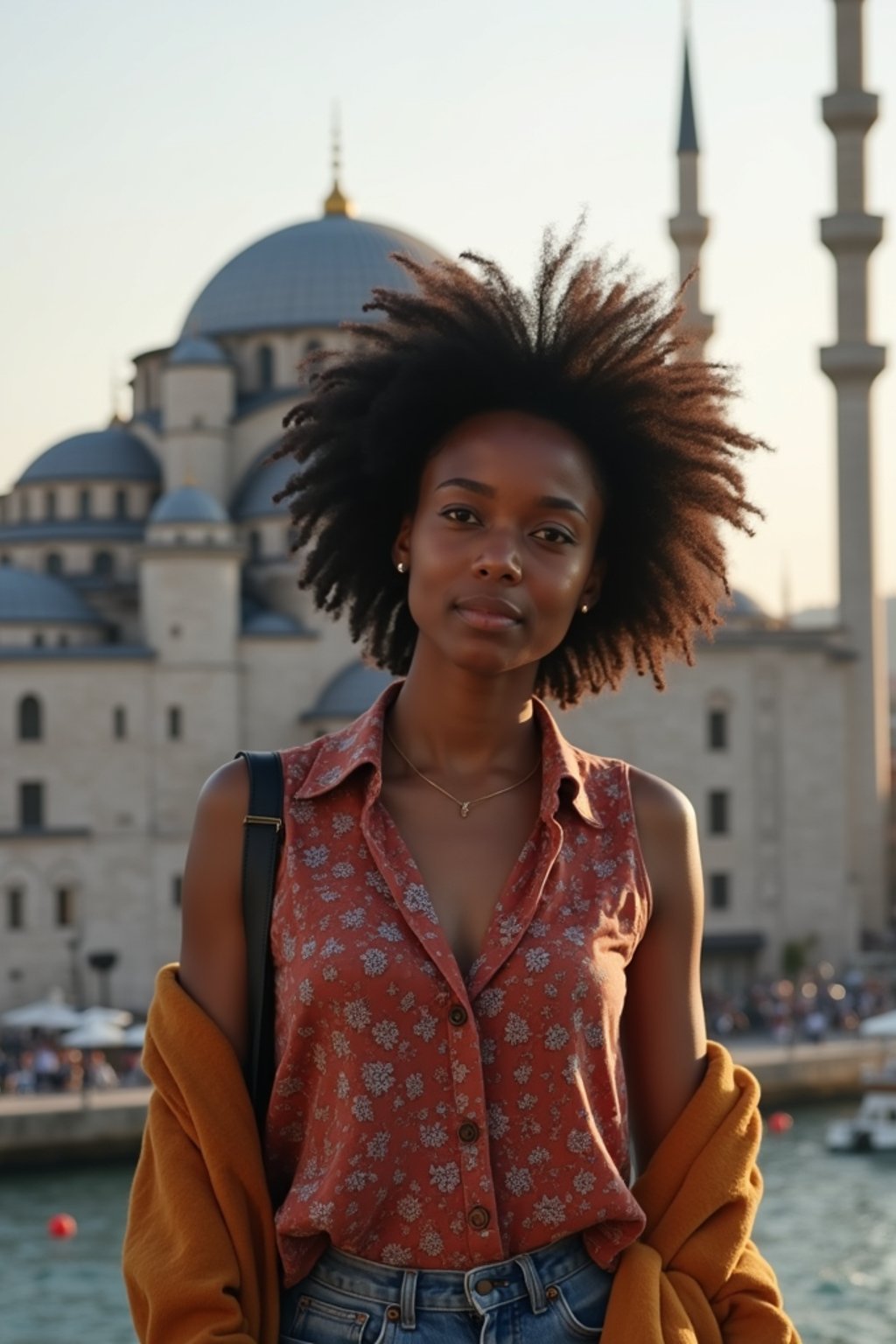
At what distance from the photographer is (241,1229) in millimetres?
2771

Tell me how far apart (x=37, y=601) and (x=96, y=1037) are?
1126cm

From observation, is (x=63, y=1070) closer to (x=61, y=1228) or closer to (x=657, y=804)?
(x=61, y=1228)

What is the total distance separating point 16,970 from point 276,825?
33722mm

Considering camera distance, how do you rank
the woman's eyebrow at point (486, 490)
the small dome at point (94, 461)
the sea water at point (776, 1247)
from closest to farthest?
1. the woman's eyebrow at point (486, 490)
2. the sea water at point (776, 1247)
3. the small dome at point (94, 461)

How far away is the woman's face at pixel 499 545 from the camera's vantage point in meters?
2.92

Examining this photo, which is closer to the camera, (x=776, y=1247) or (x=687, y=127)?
(x=776, y=1247)

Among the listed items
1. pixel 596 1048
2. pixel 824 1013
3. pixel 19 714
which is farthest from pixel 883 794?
pixel 596 1048

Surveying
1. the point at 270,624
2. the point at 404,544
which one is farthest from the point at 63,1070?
the point at 404,544

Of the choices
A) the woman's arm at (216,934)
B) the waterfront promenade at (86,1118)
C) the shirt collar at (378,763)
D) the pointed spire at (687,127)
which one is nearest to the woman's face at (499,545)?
the shirt collar at (378,763)

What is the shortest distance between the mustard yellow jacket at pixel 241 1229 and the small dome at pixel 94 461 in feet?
133

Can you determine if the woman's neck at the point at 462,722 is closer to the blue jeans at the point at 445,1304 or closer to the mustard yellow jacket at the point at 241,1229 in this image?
the mustard yellow jacket at the point at 241,1229

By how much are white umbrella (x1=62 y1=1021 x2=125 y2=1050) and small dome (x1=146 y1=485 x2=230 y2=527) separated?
985 cm

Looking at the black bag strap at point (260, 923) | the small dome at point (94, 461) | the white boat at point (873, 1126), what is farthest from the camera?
the small dome at point (94, 461)

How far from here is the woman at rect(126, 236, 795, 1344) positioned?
2.76 meters
